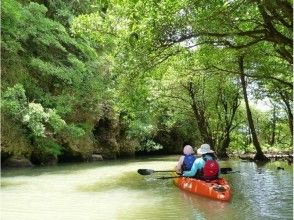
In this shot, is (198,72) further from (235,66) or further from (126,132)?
(126,132)

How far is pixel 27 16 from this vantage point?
19.7 m

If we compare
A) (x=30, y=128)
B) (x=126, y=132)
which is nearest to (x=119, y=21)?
(x=30, y=128)

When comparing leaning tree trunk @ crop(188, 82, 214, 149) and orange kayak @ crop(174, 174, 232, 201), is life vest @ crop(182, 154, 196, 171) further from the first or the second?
leaning tree trunk @ crop(188, 82, 214, 149)

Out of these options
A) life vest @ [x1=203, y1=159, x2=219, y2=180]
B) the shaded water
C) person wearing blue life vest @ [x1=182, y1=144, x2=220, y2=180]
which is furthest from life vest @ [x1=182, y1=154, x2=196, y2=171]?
life vest @ [x1=203, y1=159, x2=219, y2=180]

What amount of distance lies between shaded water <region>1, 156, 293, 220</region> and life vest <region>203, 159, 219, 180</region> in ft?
2.38

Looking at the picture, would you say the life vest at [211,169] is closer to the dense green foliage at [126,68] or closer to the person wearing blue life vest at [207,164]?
the person wearing blue life vest at [207,164]

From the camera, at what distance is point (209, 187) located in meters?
11.0

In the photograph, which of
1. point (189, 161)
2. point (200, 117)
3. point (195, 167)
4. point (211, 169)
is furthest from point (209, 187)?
point (200, 117)

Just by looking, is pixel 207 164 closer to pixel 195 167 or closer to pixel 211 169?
pixel 211 169

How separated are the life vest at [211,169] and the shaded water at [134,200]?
28.5 inches

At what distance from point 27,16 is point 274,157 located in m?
15.3

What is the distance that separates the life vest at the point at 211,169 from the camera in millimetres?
11469

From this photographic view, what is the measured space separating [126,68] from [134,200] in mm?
3428

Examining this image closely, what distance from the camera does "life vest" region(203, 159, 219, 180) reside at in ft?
37.6
